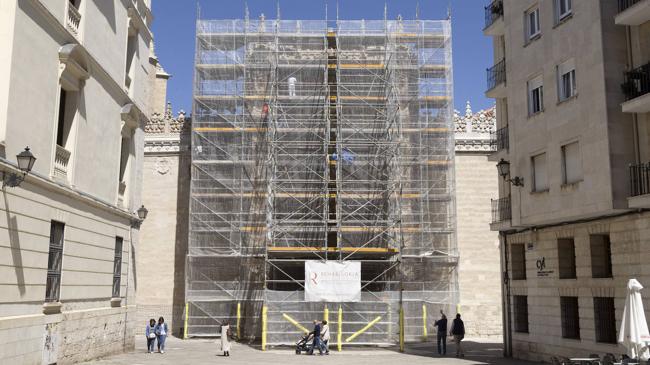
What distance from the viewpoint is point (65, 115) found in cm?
1452

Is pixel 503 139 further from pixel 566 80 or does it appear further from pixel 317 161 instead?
pixel 317 161

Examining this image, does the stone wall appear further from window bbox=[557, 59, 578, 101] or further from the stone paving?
window bbox=[557, 59, 578, 101]

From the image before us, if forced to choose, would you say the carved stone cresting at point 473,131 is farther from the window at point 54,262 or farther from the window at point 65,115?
the window at point 54,262

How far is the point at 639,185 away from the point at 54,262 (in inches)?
497

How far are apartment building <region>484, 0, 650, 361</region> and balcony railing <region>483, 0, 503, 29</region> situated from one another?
80 millimetres

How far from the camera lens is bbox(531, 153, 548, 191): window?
16547 millimetres

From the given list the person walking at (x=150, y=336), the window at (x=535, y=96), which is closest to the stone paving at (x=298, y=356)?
the person walking at (x=150, y=336)

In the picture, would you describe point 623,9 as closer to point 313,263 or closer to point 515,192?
point 515,192

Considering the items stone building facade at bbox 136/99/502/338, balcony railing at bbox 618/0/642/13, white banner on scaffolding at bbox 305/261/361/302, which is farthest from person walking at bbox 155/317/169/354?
balcony railing at bbox 618/0/642/13

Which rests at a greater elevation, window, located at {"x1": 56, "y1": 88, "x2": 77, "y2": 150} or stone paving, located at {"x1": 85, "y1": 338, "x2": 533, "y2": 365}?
window, located at {"x1": 56, "y1": 88, "x2": 77, "y2": 150}

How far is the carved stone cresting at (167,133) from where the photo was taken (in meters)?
29.5

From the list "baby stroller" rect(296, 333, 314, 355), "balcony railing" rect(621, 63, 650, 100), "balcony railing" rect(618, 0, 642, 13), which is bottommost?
"baby stroller" rect(296, 333, 314, 355)

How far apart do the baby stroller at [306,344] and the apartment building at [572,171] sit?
5966 mm

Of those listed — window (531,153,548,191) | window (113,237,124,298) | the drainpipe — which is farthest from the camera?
the drainpipe
